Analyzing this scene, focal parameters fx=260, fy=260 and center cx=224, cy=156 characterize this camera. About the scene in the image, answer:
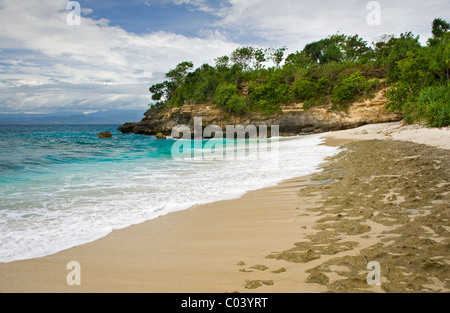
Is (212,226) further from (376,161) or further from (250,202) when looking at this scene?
(376,161)

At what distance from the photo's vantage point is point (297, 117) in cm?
3453

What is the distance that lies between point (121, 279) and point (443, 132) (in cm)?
1601

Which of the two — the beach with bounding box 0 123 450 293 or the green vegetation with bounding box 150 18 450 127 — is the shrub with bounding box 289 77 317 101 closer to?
the green vegetation with bounding box 150 18 450 127

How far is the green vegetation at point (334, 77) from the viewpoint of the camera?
25.1m

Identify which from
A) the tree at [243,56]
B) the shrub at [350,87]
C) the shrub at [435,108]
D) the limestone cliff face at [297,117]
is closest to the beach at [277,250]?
the shrub at [435,108]

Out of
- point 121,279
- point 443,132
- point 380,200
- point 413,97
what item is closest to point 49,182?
point 121,279

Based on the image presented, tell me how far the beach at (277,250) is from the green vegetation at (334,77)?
17.0 m

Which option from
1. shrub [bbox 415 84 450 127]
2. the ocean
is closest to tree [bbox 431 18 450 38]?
shrub [bbox 415 84 450 127]

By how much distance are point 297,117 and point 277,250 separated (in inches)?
1320

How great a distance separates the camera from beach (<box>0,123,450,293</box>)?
2182mm

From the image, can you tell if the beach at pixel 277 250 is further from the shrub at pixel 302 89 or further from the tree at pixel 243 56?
the tree at pixel 243 56

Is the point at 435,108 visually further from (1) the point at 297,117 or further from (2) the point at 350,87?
(1) the point at 297,117

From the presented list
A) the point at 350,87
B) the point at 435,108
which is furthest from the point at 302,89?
the point at 435,108
